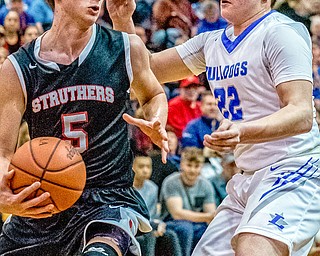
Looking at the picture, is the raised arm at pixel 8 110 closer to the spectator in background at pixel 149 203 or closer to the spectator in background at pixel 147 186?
the spectator in background at pixel 149 203

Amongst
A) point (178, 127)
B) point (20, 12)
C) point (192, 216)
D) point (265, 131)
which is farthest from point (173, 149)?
point (265, 131)

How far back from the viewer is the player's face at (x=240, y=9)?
3.66 meters

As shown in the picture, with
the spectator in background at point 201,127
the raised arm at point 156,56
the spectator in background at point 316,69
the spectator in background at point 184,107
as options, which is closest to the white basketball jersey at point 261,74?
the raised arm at point 156,56

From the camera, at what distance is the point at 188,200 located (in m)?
6.50

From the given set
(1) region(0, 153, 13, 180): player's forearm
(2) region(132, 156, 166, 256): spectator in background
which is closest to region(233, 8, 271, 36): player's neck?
(1) region(0, 153, 13, 180): player's forearm

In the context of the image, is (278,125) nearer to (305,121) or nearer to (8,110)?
(305,121)

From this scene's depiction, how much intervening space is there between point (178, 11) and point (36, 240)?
5.06 meters

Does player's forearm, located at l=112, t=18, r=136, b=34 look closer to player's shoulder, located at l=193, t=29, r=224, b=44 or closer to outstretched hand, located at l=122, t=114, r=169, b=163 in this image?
player's shoulder, located at l=193, t=29, r=224, b=44

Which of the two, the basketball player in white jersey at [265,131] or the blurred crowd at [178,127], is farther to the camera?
the blurred crowd at [178,127]

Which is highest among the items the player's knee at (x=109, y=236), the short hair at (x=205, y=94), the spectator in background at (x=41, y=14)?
the player's knee at (x=109, y=236)

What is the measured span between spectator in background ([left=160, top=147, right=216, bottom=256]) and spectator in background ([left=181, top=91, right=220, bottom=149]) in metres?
0.26

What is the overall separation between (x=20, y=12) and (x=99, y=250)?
5167 millimetres

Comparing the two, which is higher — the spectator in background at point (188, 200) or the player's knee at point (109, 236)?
the player's knee at point (109, 236)

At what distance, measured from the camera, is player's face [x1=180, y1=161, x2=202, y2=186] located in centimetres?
656
